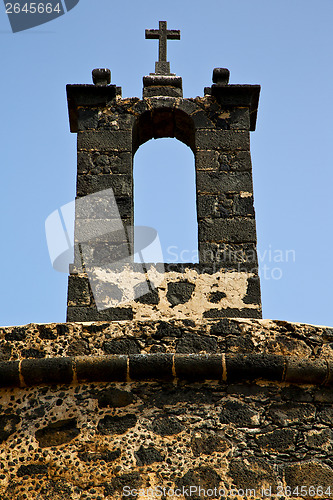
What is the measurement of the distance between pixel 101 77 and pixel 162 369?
2.72 meters

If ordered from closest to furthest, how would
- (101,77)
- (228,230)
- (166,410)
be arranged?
(166,410), (228,230), (101,77)

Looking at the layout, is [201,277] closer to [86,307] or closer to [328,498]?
[86,307]

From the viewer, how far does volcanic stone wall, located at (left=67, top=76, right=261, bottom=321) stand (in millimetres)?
5000

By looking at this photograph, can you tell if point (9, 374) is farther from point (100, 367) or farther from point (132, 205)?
point (132, 205)

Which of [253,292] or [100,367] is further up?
[253,292]

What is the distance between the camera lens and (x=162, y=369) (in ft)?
14.2

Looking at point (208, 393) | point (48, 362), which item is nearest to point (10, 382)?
point (48, 362)

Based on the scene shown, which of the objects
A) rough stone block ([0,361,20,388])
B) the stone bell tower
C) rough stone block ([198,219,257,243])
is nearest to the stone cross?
the stone bell tower

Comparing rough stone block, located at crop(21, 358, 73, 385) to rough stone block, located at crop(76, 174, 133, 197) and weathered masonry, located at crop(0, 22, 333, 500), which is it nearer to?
weathered masonry, located at crop(0, 22, 333, 500)

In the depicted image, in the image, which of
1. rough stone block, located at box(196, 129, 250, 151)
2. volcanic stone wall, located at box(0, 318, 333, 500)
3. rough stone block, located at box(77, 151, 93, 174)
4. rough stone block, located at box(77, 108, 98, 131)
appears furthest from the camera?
rough stone block, located at box(77, 108, 98, 131)

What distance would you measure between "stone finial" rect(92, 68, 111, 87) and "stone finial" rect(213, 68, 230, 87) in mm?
831

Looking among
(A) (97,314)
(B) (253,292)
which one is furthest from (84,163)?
(B) (253,292)

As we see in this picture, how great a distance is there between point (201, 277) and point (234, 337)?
0.68 meters

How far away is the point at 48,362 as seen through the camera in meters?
4.33
